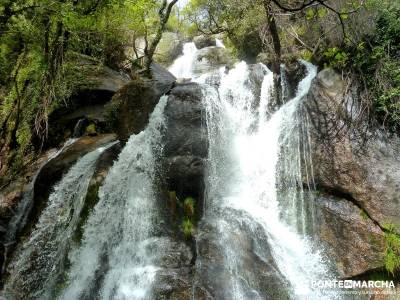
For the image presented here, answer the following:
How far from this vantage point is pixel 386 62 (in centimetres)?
703

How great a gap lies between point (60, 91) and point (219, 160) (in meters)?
4.68

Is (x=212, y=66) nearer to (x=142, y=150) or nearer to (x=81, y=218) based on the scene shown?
(x=142, y=150)

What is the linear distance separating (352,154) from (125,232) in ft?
16.2

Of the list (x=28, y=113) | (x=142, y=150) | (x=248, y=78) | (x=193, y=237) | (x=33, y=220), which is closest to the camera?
(x=193, y=237)

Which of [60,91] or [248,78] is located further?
[248,78]

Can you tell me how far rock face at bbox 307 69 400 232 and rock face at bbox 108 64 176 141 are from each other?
12.9 feet

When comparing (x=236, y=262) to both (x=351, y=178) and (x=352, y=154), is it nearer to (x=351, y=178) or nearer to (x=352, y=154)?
(x=351, y=178)

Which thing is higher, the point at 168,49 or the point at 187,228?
the point at 168,49

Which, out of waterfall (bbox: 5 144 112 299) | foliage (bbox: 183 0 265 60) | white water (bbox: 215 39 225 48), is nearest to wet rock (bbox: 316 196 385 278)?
waterfall (bbox: 5 144 112 299)

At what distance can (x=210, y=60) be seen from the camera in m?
18.8

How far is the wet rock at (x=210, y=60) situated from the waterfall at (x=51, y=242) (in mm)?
11872

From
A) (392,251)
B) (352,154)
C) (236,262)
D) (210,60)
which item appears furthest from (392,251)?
(210,60)

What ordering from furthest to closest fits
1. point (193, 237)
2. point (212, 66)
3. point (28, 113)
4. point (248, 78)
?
1. point (212, 66)
2. point (248, 78)
3. point (28, 113)
4. point (193, 237)

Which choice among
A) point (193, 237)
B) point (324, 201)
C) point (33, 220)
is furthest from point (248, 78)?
point (33, 220)
